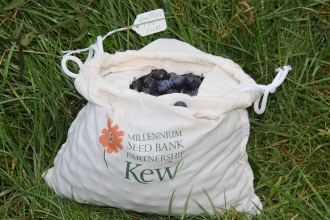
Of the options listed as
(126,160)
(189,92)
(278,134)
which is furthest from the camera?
(278,134)

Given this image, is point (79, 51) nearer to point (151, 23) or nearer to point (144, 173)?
point (151, 23)

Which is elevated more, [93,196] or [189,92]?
[189,92]

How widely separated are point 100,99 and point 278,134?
2.42 ft

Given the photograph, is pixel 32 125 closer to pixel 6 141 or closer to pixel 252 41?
pixel 6 141

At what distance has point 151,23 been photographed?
7.65ft

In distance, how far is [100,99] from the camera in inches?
75.7

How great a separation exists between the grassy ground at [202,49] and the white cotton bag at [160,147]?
0.13m

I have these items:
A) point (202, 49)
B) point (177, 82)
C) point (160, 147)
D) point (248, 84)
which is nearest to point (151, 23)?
point (202, 49)

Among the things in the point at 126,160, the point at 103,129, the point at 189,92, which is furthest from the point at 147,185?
the point at 189,92

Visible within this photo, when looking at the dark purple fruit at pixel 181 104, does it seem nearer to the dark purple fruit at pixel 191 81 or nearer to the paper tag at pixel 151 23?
the dark purple fruit at pixel 191 81

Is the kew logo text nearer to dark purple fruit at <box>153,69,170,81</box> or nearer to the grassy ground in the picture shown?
the grassy ground

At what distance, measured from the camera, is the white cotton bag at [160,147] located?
6.03ft

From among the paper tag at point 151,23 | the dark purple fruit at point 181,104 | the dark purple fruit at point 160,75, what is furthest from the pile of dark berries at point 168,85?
the paper tag at point 151,23

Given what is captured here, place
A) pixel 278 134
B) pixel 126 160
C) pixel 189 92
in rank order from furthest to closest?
pixel 278 134 < pixel 189 92 < pixel 126 160
